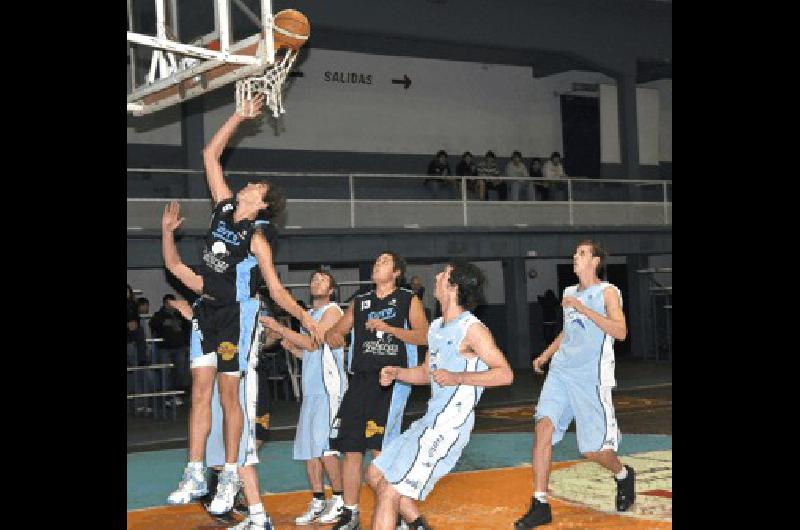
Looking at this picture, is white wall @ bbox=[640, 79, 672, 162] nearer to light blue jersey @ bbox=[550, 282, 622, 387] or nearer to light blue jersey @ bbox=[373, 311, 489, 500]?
light blue jersey @ bbox=[550, 282, 622, 387]

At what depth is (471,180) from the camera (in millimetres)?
23781

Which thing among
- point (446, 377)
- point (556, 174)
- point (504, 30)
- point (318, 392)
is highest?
point (504, 30)

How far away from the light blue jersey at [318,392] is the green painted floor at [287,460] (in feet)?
4.72

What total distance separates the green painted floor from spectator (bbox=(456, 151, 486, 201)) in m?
10.5

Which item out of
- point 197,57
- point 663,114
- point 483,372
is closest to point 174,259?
point 483,372

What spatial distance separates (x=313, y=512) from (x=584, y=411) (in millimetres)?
2169

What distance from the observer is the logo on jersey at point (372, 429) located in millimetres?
7324

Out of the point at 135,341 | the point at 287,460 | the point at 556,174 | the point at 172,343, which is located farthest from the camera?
the point at 556,174

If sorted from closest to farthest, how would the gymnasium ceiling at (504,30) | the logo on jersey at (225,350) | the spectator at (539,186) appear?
the logo on jersey at (225,350), the gymnasium ceiling at (504,30), the spectator at (539,186)

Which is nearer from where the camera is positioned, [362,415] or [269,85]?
[362,415]

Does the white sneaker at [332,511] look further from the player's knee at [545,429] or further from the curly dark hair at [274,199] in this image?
the curly dark hair at [274,199]

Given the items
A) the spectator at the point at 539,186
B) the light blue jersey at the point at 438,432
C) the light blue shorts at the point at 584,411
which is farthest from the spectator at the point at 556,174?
the light blue jersey at the point at 438,432

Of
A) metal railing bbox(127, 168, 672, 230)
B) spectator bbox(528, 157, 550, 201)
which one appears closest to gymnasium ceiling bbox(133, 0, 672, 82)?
spectator bbox(528, 157, 550, 201)

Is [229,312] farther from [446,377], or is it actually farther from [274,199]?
[446,377]
